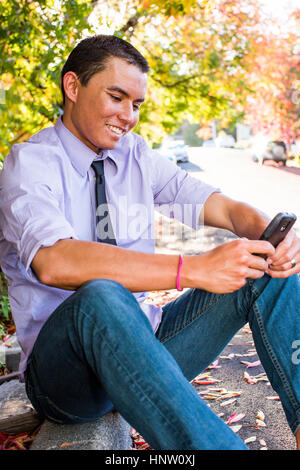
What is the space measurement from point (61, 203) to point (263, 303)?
92 cm

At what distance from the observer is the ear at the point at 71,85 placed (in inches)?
97.9

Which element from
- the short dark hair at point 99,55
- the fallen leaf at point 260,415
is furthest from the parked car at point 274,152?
the short dark hair at point 99,55

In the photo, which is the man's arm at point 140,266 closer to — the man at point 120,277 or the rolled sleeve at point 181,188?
the man at point 120,277

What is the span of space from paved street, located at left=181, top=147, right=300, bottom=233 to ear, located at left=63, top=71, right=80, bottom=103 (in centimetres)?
751

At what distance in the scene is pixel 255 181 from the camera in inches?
657

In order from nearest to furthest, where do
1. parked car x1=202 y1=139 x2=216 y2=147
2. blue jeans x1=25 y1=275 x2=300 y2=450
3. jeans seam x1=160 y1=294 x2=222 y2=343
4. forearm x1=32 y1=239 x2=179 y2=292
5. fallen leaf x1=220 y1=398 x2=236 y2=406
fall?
blue jeans x1=25 y1=275 x2=300 y2=450 < forearm x1=32 y1=239 x2=179 y2=292 < jeans seam x1=160 y1=294 x2=222 y2=343 < fallen leaf x1=220 y1=398 x2=236 y2=406 < parked car x1=202 y1=139 x2=216 y2=147

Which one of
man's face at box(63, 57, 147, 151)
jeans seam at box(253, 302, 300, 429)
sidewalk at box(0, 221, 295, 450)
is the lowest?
sidewalk at box(0, 221, 295, 450)

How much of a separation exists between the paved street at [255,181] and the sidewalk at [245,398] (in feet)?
19.9

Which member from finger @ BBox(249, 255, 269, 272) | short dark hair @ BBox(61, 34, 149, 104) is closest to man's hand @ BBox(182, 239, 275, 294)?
finger @ BBox(249, 255, 269, 272)

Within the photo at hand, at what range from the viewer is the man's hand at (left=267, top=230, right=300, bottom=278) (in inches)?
79.1

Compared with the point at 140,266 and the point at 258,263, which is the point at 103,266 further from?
the point at 258,263

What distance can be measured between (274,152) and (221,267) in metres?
21.4

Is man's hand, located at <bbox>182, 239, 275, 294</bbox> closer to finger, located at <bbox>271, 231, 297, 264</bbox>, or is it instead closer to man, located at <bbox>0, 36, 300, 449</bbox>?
man, located at <bbox>0, 36, 300, 449</bbox>

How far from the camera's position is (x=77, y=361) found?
1.75 metres
